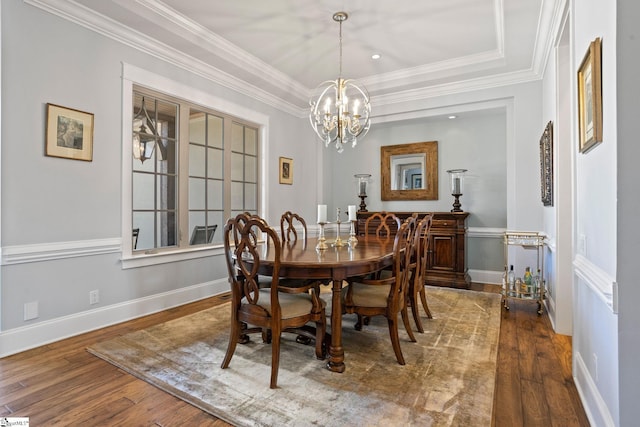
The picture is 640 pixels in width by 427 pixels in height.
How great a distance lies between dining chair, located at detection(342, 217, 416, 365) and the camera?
7.64 ft

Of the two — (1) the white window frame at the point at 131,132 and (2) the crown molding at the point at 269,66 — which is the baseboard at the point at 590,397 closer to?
(2) the crown molding at the point at 269,66

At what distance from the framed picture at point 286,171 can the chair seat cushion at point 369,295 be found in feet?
9.62

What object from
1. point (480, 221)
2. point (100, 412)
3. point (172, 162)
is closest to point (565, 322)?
point (480, 221)

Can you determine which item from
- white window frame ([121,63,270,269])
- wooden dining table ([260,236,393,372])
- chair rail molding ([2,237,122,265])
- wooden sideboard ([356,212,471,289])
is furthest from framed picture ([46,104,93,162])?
wooden sideboard ([356,212,471,289])

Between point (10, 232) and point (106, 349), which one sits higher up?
point (10, 232)

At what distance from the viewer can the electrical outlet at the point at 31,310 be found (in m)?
2.57

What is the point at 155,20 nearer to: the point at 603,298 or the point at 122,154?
the point at 122,154

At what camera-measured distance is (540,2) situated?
9.37ft

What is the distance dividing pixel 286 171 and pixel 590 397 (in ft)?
14.3

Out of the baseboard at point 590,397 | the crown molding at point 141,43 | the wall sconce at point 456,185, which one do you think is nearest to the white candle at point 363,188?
the wall sconce at point 456,185

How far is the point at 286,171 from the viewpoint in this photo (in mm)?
5316

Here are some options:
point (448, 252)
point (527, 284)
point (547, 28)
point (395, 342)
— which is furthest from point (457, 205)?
point (395, 342)

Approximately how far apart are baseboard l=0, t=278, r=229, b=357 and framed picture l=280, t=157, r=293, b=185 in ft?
6.53

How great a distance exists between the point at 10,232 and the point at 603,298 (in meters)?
3.63
